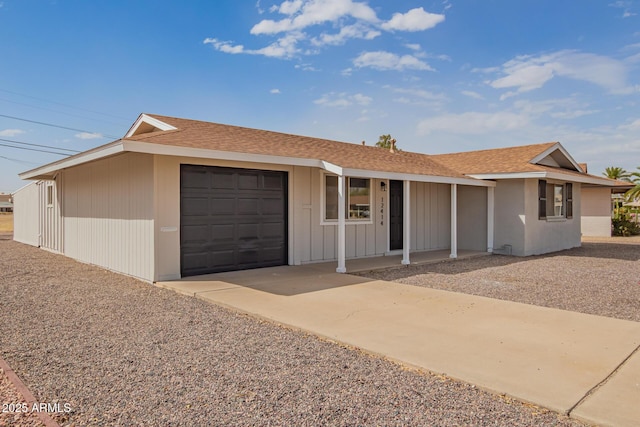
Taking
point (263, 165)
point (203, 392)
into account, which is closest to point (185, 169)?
point (263, 165)

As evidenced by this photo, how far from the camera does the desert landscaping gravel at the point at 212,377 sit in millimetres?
2855

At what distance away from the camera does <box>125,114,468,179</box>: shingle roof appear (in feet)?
26.5

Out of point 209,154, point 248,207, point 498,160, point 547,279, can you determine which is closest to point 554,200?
point 498,160

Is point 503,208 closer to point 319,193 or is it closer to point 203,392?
point 319,193

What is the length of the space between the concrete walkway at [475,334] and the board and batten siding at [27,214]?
11.7 m

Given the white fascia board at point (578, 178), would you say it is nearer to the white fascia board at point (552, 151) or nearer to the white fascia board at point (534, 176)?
the white fascia board at point (534, 176)

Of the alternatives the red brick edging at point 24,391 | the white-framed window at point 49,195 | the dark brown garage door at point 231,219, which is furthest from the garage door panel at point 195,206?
the white-framed window at point 49,195

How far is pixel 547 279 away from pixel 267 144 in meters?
6.86

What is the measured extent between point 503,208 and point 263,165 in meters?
8.02

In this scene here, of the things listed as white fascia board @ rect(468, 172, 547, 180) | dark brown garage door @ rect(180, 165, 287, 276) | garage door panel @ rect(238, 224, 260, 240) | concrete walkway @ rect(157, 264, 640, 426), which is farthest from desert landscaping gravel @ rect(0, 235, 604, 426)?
white fascia board @ rect(468, 172, 547, 180)

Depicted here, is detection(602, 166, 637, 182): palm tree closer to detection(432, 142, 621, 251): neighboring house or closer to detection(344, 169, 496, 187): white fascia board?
detection(432, 142, 621, 251): neighboring house

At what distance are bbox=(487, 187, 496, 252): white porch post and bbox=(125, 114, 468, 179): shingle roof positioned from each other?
44.7 inches

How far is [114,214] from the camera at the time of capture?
9188 mm

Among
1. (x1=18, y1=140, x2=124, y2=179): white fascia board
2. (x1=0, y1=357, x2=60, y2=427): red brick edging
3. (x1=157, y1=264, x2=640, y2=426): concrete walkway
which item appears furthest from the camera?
(x1=18, y1=140, x2=124, y2=179): white fascia board
